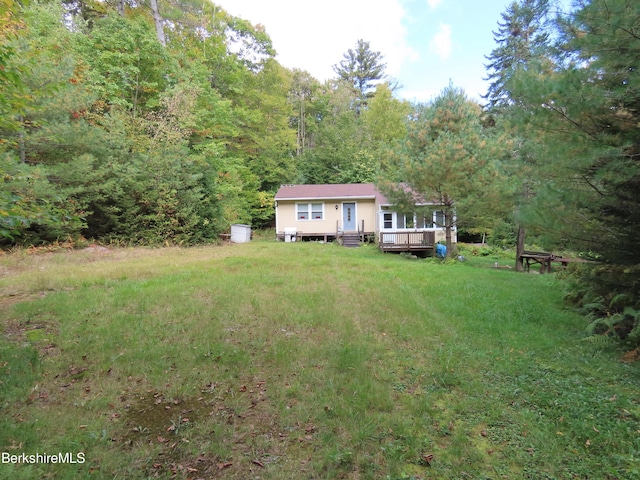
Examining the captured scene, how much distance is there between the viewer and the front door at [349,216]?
19.4 metres

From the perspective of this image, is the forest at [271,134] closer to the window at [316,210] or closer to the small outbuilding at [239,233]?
the small outbuilding at [239,233]

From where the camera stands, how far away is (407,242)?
47.0ft

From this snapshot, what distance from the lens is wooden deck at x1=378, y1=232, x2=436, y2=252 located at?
1427 cm

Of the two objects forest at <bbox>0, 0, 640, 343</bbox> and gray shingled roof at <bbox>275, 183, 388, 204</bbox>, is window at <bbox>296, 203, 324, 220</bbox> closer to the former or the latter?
gray shingled roof at <bbox>275, 183, 388, 204</bbox>

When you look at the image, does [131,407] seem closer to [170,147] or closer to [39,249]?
[39,249]

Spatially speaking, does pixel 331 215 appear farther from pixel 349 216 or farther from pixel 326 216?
pixel 349 216

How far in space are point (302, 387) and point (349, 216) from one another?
1668cm

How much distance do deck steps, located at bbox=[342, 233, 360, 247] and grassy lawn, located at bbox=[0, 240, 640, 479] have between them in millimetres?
11395

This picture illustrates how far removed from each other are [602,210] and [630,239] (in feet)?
1.59

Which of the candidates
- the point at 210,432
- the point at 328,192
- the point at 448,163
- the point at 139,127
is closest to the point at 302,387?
the point at 210,432

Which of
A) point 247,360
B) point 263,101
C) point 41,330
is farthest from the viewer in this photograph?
point 263,101

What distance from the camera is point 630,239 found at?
160 inches

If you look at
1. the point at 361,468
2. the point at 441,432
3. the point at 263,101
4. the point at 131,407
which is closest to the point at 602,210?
the point at 441,432

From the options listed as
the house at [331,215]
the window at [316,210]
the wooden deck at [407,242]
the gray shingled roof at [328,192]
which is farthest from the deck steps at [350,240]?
the wooden deck at [407,242]
